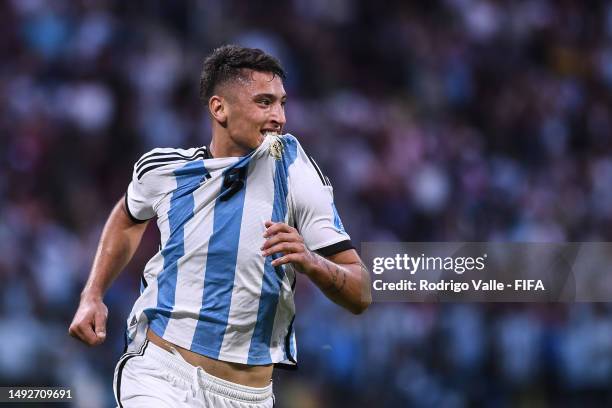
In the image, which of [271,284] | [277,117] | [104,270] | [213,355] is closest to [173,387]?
[213,355]

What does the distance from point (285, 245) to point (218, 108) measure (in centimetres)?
92

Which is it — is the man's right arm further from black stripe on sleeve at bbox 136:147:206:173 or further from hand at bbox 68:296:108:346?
black stripe on sleeve at bbox 136:147:206:173

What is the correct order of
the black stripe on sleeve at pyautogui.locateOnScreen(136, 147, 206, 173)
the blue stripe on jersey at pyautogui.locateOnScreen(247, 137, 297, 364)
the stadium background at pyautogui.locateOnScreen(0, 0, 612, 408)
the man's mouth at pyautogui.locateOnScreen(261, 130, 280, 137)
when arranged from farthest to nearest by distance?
the stadium background at pyautogui.locateOnScreen(0, 0, 612, 408)
the black stripe on sleeve at pyautogui.locateOnScreen(136, 147, 206, 173)
the man's mouth at pyautogui.locateOnScreen(261, 130, 280, 137)
the blue stripe on jersey at pyautogui.locateOnScreen(247, 137, 297, 364)

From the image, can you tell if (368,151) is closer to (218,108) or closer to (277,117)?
(218,108)

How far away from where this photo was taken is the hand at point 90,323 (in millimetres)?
3619

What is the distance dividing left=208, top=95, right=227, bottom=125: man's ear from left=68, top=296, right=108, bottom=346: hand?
753 mm

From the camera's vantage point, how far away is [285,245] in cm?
307

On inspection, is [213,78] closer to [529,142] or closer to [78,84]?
[78,84]

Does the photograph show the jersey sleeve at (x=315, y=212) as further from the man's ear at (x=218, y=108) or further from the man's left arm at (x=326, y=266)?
the man's ear at (x=218, y=108)

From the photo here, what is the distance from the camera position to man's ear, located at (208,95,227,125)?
12.5 ft

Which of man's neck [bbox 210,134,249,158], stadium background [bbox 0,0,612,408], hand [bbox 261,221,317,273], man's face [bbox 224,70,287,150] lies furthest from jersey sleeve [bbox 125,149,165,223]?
stadium background [bbox 0,0,612,408]

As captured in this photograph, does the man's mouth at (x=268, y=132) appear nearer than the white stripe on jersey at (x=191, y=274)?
No

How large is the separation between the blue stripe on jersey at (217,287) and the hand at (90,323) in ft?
1.09

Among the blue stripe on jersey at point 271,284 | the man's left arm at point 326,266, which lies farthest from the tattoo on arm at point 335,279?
the blue stripe on jersey at point 271,284
